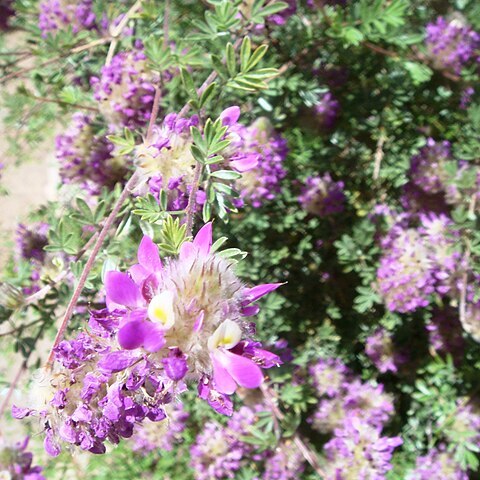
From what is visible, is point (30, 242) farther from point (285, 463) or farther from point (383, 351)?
point (383, 351)

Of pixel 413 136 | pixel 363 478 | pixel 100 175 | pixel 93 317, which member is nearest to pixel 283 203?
pixel 413 136

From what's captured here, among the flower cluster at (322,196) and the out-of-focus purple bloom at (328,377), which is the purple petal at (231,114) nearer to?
the flower cluster at (322,196)

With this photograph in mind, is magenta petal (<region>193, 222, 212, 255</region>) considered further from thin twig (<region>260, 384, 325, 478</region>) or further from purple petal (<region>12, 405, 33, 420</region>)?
thin twig (<region>260, 384, 325, 478</region>)

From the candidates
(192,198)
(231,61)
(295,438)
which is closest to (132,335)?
(192,198)

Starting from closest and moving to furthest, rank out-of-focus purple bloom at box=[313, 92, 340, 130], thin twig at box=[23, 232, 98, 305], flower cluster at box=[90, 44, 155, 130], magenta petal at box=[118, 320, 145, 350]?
magenta petal at box=[118, 320, 145, 350] → thin twig at box=[23, 232, 98, 305] → flower cluster at box=[90, 44, 155, 130] → out-of-focus purple bloom at box=[313, 92, 340, 130]

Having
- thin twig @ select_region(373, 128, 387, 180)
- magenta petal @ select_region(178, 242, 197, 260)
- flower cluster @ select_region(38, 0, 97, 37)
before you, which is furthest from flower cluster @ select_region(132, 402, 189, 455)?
magenta petal @ select_region(178, 242, 197, 260)

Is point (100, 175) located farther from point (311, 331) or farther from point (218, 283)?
point (311, 331)

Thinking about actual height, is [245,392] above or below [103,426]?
below
